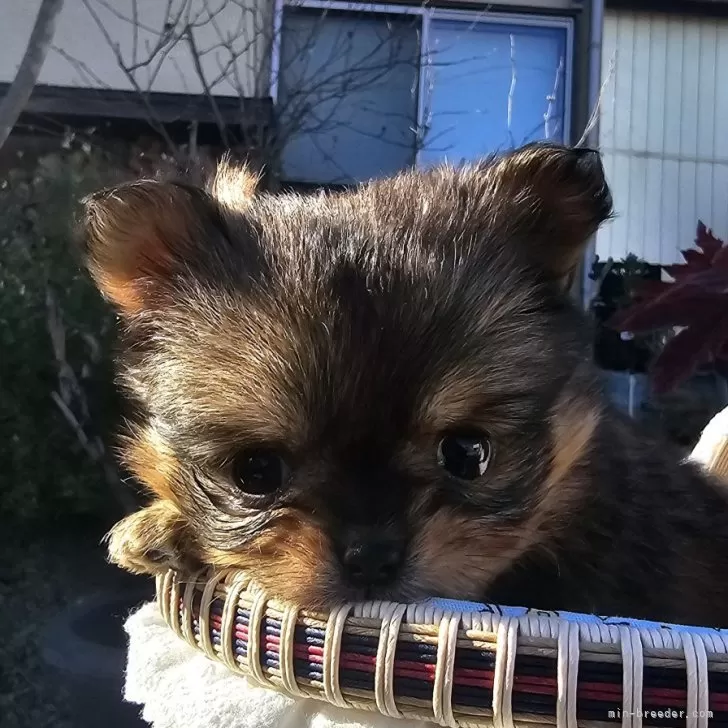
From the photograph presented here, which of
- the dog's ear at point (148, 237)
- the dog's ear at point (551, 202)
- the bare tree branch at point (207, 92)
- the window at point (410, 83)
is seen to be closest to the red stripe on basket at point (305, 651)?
the dog's ear at point (148, 237)

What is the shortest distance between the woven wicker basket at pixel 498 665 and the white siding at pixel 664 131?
5.82 m

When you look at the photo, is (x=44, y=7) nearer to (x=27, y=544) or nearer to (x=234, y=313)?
(x=234, y=313)

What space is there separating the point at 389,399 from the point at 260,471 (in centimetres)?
27

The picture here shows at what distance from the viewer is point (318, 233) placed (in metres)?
1.60

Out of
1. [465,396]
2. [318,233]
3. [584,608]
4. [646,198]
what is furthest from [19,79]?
[646,198]

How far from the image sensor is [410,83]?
6.32 metres

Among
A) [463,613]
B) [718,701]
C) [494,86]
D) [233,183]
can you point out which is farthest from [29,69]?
[494,86]

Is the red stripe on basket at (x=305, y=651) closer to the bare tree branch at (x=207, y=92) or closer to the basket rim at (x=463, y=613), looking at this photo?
→ the basket rim at (x=463, y=613)

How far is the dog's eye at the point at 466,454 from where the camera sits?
149 cm

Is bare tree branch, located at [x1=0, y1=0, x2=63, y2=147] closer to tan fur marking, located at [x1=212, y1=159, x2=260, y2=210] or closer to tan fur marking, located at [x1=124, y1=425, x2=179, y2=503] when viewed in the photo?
tan fur marking, located at [x1=212, y1=159, x2=260, y2=210]

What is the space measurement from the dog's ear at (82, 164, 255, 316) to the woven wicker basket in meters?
0.75

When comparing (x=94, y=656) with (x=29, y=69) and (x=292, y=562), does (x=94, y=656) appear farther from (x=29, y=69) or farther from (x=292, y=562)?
(x=292, y=562)

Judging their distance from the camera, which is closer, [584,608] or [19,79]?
[584,608]

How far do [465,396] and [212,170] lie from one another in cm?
119
